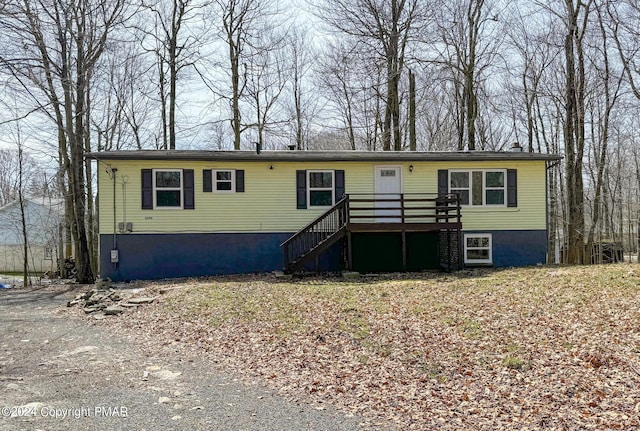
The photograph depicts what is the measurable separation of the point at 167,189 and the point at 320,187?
4687 millimetres

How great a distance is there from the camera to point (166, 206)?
16219mm

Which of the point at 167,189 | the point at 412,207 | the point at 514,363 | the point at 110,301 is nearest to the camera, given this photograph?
the point at 514,363

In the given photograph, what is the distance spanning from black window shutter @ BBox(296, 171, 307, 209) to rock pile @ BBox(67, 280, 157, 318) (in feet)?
18.5

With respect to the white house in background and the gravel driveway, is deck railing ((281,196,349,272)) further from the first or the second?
the white house in background

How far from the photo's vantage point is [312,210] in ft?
55.0

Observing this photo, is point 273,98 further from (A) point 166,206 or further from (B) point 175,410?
(B) point 175,410

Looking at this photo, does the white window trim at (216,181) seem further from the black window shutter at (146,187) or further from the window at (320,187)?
the window at (320,187)

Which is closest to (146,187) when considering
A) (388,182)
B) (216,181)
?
(216,181)

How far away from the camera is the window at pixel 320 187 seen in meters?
16.8

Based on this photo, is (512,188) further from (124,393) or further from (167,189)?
(124,393)

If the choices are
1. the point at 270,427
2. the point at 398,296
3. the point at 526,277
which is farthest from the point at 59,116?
the point at 270,427

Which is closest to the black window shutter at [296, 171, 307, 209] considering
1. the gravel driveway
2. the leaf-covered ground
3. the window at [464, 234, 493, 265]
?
the leaf-covered ground

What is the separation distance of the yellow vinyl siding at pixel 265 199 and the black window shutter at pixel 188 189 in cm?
12

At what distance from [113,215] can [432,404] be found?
42.4ft
